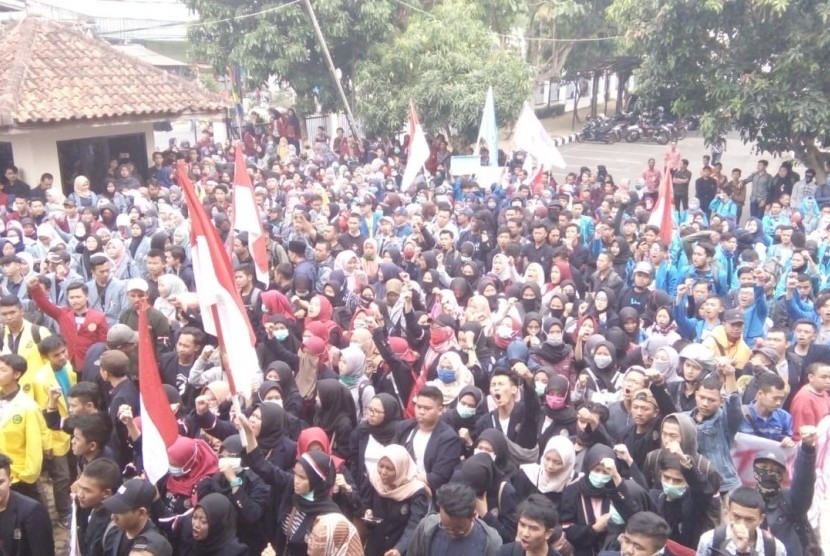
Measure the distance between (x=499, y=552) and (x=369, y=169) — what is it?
1100 centimetres

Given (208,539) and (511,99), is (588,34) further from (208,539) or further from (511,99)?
(208,539)

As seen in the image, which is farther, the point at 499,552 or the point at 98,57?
the point at 98,57

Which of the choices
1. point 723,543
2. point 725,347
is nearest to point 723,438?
point 723,543

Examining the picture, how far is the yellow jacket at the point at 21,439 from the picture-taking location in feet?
15.4

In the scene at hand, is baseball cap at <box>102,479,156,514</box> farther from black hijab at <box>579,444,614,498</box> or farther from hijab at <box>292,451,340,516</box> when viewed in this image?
→ black hijab at <box>579,444,614,498</box>

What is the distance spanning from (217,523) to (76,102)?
10072 millimetres

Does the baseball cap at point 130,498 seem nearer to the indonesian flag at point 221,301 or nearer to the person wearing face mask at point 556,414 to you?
the indonesian flag at point 221,301

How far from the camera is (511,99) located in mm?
17828

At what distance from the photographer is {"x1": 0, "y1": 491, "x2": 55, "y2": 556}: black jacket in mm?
3877

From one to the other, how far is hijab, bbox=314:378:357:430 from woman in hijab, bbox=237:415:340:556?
0.78 metres

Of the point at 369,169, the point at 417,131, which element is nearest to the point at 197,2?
the point at 369,169

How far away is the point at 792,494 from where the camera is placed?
395 cm

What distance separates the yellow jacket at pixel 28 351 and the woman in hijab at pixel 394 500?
2.33 meters

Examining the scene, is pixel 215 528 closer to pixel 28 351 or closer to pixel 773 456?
pixel 28 351
